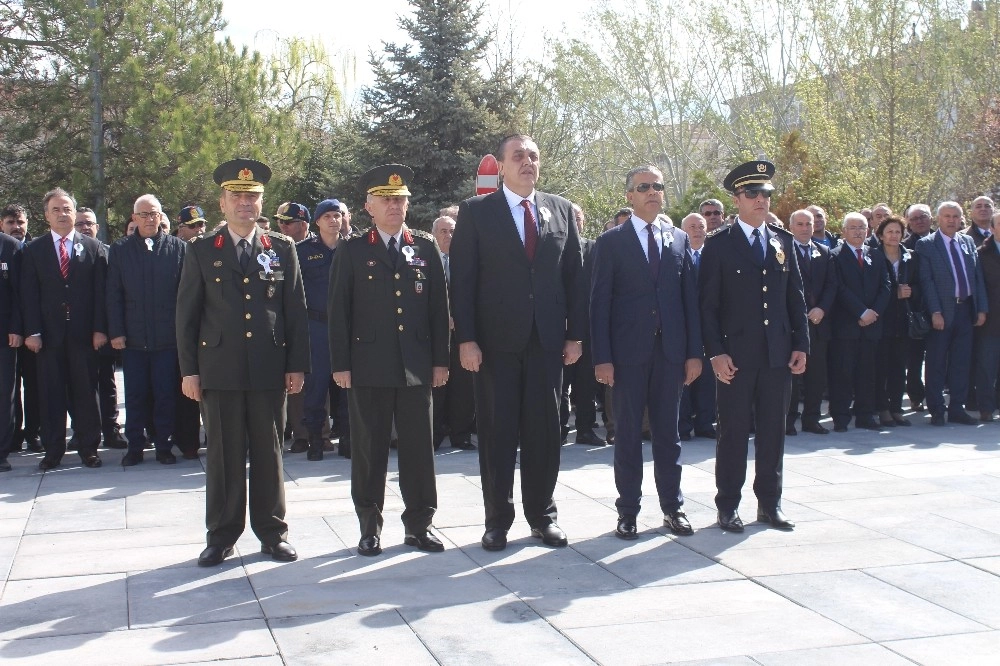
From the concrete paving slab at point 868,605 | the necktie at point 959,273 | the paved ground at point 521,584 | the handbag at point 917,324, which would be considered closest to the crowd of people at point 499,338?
the paved ground at point 521,584

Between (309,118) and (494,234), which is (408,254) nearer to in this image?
(494,234)

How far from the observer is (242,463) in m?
6.07

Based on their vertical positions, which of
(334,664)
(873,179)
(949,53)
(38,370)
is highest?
(949,53)

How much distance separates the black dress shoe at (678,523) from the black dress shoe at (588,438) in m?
3.18

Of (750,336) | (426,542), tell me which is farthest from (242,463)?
(750,336)

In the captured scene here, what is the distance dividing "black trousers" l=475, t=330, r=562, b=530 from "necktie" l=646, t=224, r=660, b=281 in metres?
0.74

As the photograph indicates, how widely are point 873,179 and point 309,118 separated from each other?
861 inches

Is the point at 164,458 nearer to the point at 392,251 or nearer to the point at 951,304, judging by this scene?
the point at 392,251

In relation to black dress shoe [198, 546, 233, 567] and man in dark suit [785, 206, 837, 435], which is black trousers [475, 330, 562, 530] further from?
man in dark suit [785, 206, 837, 435]

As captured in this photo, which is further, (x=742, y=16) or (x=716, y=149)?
(x=716, y=149)

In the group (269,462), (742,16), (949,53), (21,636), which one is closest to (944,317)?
(269,462)

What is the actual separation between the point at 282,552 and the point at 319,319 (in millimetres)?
3635

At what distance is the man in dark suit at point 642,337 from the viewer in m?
6.41

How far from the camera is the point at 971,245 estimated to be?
10898 mm
